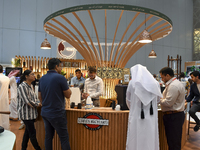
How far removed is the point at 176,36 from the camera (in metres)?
17.4

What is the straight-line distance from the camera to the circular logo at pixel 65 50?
9977mm

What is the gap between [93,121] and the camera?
312 cm

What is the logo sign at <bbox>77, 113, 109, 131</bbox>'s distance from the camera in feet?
10.2

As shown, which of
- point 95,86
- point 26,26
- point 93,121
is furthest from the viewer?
point 26,26

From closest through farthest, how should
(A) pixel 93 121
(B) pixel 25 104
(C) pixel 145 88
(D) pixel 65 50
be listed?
(C) pixel 145 88 → (A) pixel 93 121 → (B) pixel 25 104 → (D) pixel 65 50

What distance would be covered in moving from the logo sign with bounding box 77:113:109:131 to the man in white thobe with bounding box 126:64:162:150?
54 cm

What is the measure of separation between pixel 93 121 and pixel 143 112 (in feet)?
2.87

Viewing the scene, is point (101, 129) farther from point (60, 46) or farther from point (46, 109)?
point (60, 46)

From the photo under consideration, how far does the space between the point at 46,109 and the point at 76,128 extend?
2.43 ft

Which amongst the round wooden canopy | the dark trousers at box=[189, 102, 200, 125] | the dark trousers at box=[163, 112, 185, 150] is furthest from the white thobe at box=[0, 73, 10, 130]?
the dark trousers at box=[189, 102, 200, 125]

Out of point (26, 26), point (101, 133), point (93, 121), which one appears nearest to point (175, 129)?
point (101, 133)

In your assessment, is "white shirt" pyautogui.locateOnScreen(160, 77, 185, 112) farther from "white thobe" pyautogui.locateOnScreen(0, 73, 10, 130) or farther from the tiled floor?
"white thobe" pyautogui.locateOnScreen(0, 73, 10, 130)

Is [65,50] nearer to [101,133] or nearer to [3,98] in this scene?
[3,98]

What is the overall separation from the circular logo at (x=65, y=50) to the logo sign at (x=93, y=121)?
7311mm
